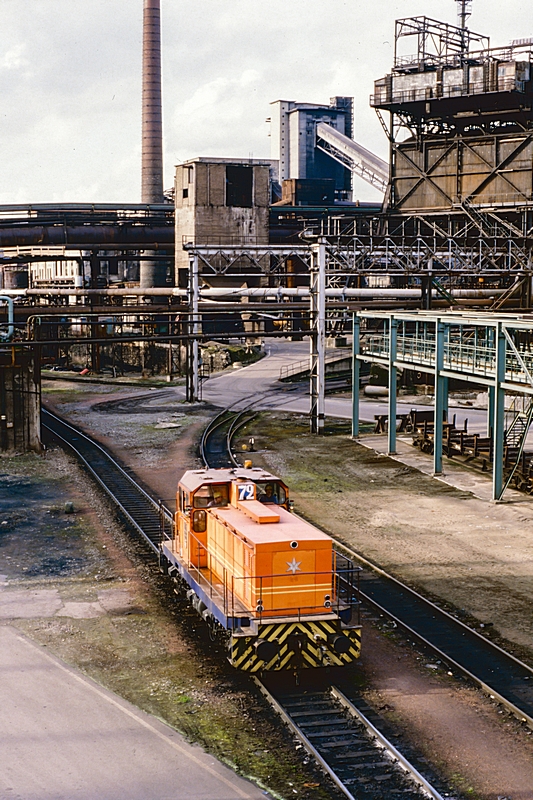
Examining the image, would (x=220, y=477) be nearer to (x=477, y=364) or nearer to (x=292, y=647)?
(x=292, y=647)

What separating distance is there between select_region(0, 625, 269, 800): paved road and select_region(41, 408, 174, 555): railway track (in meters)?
5.18

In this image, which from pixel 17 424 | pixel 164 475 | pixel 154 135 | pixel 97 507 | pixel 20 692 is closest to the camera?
pixel 20 692

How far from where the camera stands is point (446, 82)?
66062 millimetres

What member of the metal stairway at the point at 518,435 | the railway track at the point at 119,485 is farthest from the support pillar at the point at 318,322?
the railway track at the point at 119,485

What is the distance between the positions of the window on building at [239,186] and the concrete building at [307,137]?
3518 centimetres

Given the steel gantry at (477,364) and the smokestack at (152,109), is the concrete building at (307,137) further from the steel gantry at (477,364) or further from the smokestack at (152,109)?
the steel gantry at (477,364)

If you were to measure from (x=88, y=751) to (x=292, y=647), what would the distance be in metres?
3.40

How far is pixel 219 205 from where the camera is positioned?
70.9 metres

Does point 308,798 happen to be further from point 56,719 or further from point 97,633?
point 97,633

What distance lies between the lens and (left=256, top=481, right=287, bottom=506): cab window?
16.2m

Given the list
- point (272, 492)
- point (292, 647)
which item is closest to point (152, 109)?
point (272, 492)

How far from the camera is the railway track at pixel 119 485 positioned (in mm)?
23500

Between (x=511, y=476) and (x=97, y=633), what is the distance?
15.2 metres

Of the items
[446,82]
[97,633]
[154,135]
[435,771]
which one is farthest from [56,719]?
[154,135]
